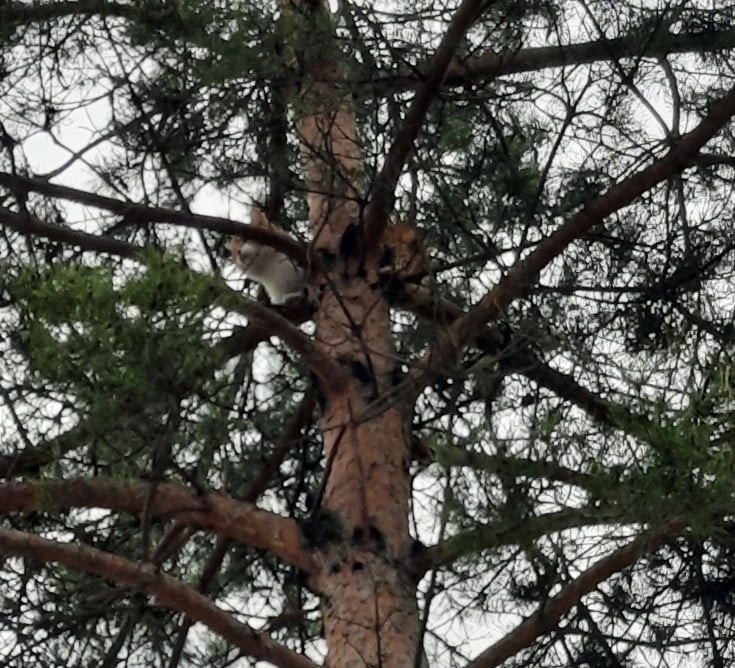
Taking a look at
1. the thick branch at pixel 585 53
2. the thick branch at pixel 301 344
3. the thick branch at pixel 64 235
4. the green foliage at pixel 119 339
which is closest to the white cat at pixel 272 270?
the thick branch at pixel 301 344

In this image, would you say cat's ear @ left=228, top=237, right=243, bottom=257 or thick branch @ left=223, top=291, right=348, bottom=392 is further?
cat's ear @ left=228, top=237, right=243, bottom=257

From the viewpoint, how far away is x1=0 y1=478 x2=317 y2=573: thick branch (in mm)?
3092

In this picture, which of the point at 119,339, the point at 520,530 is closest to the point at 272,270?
the point at 520,530

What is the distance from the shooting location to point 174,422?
2662mm

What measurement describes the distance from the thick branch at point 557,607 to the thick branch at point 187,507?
509 mm

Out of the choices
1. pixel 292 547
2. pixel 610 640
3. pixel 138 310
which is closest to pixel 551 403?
pixel 610 640

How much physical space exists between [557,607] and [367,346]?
92 cm

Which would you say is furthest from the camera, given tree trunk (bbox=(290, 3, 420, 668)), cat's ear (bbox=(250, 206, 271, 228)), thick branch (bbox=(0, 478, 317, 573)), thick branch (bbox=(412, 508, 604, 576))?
cat's ear (bbox=(250, 206, 271, 228))

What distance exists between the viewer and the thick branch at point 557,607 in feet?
10.6

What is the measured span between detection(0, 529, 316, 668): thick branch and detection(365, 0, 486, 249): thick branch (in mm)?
1264

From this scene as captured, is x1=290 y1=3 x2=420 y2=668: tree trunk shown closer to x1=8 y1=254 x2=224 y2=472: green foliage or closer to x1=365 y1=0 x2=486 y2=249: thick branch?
x1=365 y1=0 x2=486 y2=249: thick branch

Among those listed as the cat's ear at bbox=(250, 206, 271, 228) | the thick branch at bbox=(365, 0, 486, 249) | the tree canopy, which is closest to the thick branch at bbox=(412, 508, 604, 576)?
the tree canopy

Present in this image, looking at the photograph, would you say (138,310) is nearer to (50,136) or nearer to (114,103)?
(50,136)

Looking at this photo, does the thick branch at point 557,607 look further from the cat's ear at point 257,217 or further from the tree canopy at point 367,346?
the cat's ear at point 257,217
